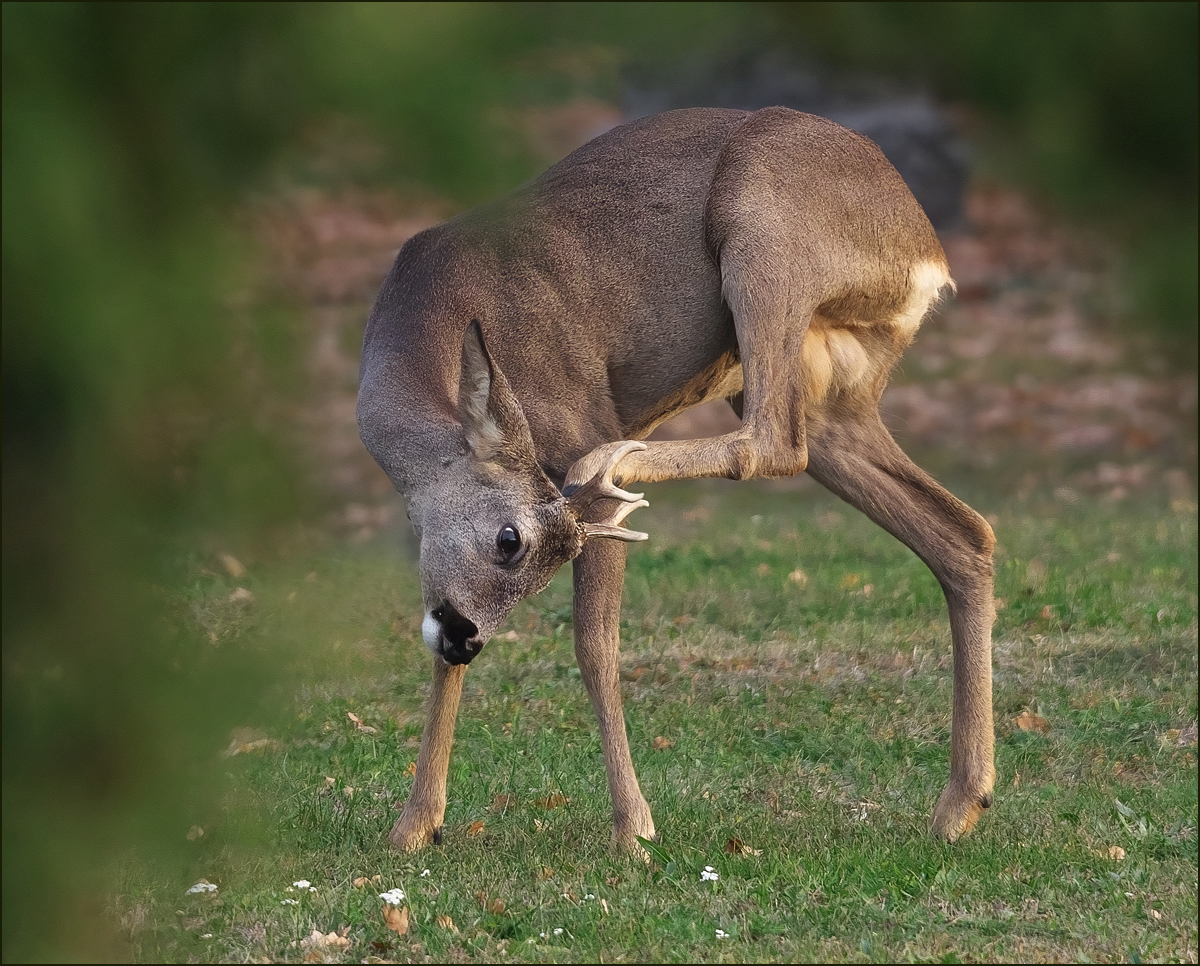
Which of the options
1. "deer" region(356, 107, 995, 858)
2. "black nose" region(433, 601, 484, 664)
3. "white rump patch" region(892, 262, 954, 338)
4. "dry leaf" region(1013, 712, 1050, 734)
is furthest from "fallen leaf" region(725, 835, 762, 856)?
"white rump patch" region(892, 262, 954, 338)

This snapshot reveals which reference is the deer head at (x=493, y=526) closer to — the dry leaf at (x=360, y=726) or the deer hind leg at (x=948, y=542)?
the deer hind leg at (x=948, y=542)

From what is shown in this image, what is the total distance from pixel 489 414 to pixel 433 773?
1.66m

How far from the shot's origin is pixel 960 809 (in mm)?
5770

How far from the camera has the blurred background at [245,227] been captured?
3.74ft

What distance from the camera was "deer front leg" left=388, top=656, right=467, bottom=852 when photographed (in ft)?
18.7

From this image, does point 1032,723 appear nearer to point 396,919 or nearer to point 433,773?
point 433,773

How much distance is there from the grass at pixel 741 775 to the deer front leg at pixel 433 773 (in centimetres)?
12

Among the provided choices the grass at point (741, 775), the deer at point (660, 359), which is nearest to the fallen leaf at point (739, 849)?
the grass at point (741, 775)

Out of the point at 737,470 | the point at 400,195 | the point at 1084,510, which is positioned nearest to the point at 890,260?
the point at 737,470

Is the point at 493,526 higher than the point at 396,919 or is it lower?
higher

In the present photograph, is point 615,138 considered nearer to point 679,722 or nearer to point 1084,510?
point 679,722

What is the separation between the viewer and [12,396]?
4.75ft

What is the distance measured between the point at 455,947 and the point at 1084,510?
967 cm

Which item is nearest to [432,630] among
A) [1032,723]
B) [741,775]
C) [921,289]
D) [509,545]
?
[509,545]
